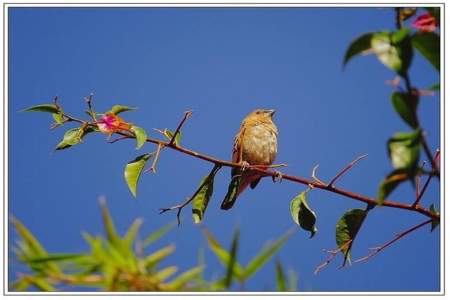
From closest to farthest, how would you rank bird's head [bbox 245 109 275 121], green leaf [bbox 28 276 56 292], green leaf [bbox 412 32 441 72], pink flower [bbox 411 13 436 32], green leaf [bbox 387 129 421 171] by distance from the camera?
1. green leaf [bbox 387 129 421 171]
2. green leaf [bbox 412 32 441 72]
3. pink flower [bbox 411 13 436 32]
4. green leaf [bbox 28 276 56 292]
5. bird's head [bbox 245 109 275 121]

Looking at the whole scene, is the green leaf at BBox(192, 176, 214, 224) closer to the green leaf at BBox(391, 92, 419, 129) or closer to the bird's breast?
the green leaf at BBox(391, 92, 419, 129)

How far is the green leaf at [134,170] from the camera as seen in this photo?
2635 millimetres

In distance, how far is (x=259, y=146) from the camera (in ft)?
22.7

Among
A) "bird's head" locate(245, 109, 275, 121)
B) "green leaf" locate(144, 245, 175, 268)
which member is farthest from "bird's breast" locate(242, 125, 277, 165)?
"green leaf" locate(144, 245, 175, 268)

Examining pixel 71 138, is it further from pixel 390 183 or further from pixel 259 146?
pixel 259 146

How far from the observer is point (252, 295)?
9.27 feet

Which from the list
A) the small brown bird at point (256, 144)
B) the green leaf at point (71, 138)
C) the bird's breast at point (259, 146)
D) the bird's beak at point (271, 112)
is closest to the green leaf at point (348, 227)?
the green leaf at point (71, 138)

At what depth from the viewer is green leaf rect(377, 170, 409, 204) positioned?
1.52 metres

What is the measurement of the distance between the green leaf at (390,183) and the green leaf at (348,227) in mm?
1008

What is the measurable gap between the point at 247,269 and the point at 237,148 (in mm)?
3837

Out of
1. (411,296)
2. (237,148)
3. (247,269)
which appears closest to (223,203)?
(237,148)

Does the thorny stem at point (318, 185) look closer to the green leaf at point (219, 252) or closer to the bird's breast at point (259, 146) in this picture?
the green leaf at point (219, 252)

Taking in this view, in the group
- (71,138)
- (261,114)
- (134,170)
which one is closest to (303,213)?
(134,170)

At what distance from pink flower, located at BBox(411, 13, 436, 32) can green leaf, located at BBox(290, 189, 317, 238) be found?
1.16 metres
